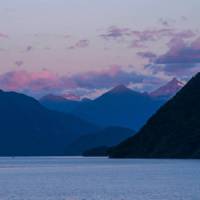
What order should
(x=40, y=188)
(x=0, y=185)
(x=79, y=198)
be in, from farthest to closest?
(x=0, y=185) → (x=40, y=188) → (x=79, y=198)

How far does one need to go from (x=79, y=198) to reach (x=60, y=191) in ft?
66.3

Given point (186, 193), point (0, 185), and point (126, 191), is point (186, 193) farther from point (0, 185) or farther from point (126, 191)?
point (0, 185)

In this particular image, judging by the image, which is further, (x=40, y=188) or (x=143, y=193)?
(x=40, y=188)

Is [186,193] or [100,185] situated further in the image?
[100,185]

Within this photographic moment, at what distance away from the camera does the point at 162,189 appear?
152125 mm

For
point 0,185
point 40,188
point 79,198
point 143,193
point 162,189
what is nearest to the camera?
point 79,198

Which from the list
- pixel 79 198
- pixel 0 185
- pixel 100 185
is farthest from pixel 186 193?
pixel 0 185

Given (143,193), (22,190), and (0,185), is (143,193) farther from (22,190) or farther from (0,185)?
(0,185)

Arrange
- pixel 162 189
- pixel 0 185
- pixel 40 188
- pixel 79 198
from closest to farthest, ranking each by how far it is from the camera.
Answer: pixel 79 198 < pixel 162 189 < pixel 40 188 < pixel 0 185

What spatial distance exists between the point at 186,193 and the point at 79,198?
20.3 meters

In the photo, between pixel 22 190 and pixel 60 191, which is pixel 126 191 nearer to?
pixel 60 191

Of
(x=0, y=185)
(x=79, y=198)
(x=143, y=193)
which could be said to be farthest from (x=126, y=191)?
(x=0, y=185)

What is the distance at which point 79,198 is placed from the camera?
131000mm

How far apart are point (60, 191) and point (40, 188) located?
13.3m
